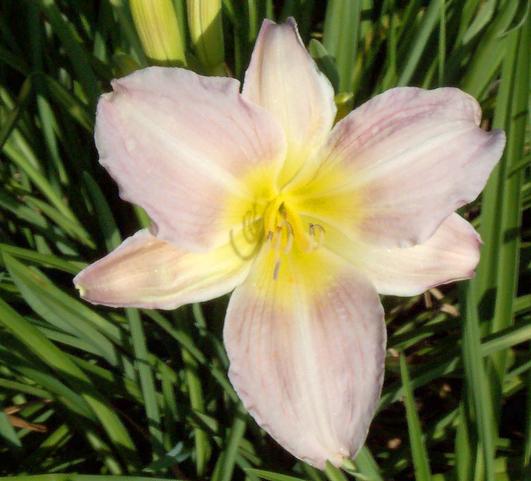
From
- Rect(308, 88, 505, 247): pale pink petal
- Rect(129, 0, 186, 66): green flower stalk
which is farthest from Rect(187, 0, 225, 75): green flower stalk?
Rect(308, 88, 505, 247): pale pink petal

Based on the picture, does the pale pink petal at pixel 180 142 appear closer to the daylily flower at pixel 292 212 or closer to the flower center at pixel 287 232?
the daylily flower at pixel 292 212

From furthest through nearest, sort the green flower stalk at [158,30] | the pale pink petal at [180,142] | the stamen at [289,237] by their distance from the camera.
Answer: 1. the stamen at [289,237]
2. the green flower stalk at [158,30]
3. the pale pink petal at [180,142]

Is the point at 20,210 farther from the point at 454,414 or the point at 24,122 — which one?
the point at 454,414

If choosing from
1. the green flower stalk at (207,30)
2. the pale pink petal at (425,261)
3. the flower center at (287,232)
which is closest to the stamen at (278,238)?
the flower center at (287,232)

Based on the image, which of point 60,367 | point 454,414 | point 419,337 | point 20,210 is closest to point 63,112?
point 20,210

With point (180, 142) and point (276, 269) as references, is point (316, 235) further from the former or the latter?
point (180, 142)

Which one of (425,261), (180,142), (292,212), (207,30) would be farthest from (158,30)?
(425,261)
